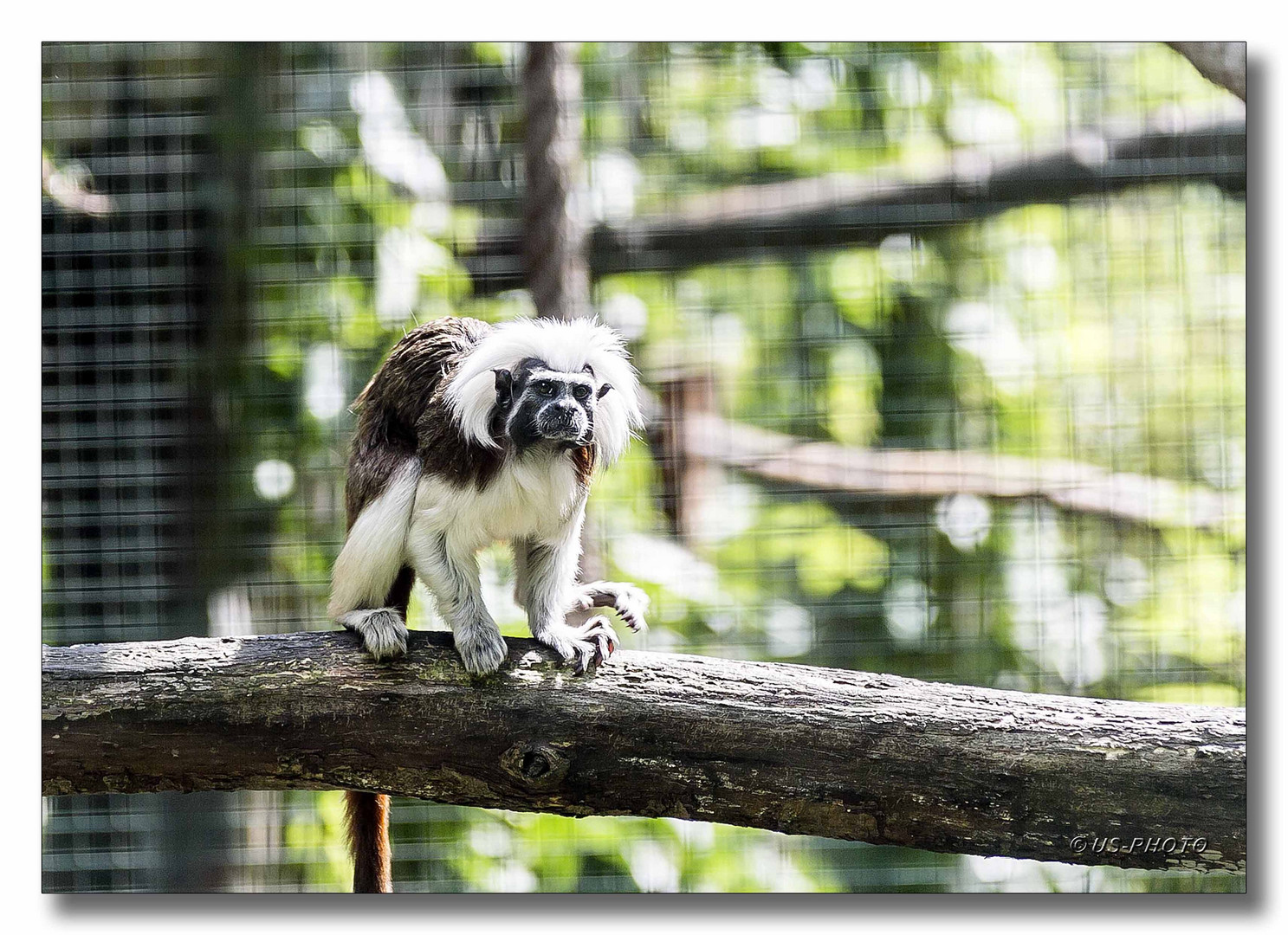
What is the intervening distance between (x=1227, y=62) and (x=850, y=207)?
3.65 ft

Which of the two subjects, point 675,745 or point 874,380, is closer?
point 675,745

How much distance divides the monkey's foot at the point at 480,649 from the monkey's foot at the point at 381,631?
0.33 feet

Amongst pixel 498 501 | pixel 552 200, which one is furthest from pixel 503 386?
pixel 552 200

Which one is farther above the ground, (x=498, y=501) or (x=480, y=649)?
(x=498, y=501)

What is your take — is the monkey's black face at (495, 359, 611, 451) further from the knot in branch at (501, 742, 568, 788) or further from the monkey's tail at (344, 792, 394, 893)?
the monkey's tail at (344, 792, 394, 893)

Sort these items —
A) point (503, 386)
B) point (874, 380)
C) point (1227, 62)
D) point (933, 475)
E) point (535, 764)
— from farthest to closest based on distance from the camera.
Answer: point (874, 380) → point (933, 475) → point (1227, 62) → point (503, 386) → point (535, 764)

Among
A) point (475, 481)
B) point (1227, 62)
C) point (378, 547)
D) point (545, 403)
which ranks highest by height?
point (1227, 62)

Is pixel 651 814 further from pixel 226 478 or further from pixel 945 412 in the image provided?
pixel 945 412

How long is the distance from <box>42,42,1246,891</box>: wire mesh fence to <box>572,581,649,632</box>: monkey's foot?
68 centimetres

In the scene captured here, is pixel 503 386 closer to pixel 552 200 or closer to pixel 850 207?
pixel 552 200

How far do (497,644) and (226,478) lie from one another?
1566 millimetres

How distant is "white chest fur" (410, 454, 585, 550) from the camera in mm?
2061

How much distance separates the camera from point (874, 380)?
4.03 metres

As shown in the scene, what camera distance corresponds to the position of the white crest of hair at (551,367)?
204 centimetres
